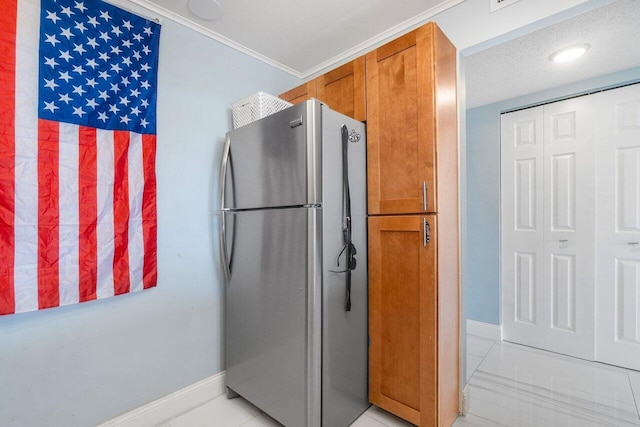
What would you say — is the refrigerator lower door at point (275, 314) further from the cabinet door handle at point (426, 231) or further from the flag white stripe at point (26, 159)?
the flag white stripe at point (26, 159)

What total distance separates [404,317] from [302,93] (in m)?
1.67

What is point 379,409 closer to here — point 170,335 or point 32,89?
point 170,335

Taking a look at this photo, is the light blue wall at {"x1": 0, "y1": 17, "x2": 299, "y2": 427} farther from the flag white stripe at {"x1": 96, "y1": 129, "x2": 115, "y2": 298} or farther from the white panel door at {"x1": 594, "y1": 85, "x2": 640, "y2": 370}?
the white panel door at {"x1": 594, "y1": 85, "x2": 640, "y2": 370}

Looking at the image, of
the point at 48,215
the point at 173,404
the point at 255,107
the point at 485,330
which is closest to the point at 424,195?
the point at 255,107

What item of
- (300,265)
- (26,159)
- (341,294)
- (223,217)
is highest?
(26,159)

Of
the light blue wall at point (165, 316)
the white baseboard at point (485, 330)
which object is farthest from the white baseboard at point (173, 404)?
the white baseboard at point (485, 330)

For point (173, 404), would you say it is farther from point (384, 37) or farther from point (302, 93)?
point (384, 37)

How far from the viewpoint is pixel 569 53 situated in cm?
203

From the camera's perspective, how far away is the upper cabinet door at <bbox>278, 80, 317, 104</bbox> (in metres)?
2.02

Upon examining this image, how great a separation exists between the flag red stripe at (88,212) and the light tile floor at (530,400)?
98cm

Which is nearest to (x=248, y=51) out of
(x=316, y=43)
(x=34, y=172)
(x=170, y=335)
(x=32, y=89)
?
(x=316, y=43)

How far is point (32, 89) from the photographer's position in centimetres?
133

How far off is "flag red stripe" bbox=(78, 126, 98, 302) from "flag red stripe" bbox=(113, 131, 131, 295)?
83mm

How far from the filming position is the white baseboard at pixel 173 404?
62.4 inches
